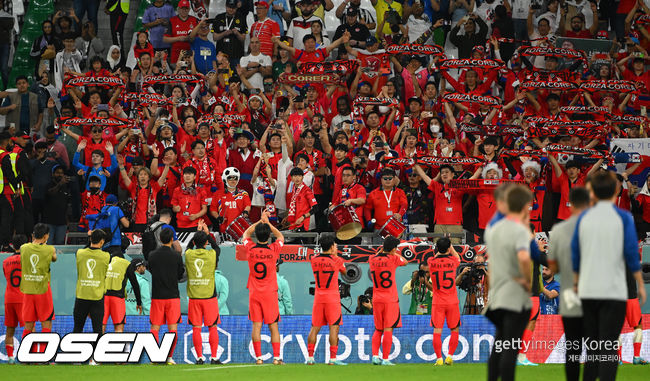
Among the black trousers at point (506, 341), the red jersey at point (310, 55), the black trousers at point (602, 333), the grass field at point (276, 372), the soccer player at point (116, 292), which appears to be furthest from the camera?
the red jersey at point (310, 55)

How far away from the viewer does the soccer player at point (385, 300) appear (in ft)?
42.3

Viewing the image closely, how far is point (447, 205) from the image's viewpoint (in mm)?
15922

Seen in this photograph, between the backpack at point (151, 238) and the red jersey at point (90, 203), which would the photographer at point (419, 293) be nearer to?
the backpack at point (151, 238)

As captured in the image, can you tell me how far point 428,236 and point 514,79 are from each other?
5.73 m

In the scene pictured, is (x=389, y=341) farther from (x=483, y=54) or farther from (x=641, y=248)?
(x=483, y=54)

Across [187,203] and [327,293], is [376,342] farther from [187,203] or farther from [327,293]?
[187,203]

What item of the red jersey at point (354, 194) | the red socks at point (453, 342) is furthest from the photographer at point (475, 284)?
the red jersey at point (354, 194)

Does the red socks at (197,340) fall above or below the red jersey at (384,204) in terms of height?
below

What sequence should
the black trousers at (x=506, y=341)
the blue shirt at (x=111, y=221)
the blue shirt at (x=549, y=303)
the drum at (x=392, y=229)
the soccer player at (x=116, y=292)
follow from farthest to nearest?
the drum at (x=392, y=229) → the blue shirt at (x=111, y=221) → the blue shirt at (x=549, y=303) → the soccer player at (x=116, y=292) → the black trousers at (x=506, y=341)

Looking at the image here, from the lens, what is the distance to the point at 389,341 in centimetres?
1292

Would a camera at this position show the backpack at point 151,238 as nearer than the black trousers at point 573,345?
No

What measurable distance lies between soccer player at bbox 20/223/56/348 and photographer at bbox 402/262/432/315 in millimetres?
5396

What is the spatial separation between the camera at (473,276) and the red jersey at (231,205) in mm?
3988

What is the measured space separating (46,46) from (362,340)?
1061 centimetres
